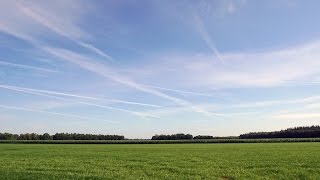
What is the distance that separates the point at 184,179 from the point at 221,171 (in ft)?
20.4

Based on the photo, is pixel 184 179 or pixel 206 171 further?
pixel 206 171

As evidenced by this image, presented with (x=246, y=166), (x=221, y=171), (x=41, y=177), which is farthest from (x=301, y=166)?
(x=41, y=177)

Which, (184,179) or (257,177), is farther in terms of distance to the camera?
(257,177)

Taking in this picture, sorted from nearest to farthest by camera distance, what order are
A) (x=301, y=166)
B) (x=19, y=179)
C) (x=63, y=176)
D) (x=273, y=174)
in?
(x=19, y=179), (x=63, y=176), (x=273, y=174), (x=301, y=166)

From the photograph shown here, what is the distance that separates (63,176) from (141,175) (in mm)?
5190

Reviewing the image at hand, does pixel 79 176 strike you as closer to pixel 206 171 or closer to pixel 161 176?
pixel 161 176

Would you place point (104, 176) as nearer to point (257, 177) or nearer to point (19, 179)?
point (19, 179)

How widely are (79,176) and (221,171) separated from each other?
427 inches

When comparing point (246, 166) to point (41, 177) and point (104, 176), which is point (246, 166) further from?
point (41, 177)

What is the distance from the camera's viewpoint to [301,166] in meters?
35.9

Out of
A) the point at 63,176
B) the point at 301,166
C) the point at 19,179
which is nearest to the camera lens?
the point at 19,179

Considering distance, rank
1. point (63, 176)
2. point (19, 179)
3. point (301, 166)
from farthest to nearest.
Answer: point (301, 166) < point (63, 176) < point (19, 179)

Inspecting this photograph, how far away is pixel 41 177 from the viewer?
2717 cm

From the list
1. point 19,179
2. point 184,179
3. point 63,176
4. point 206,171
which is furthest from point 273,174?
point 19,179
